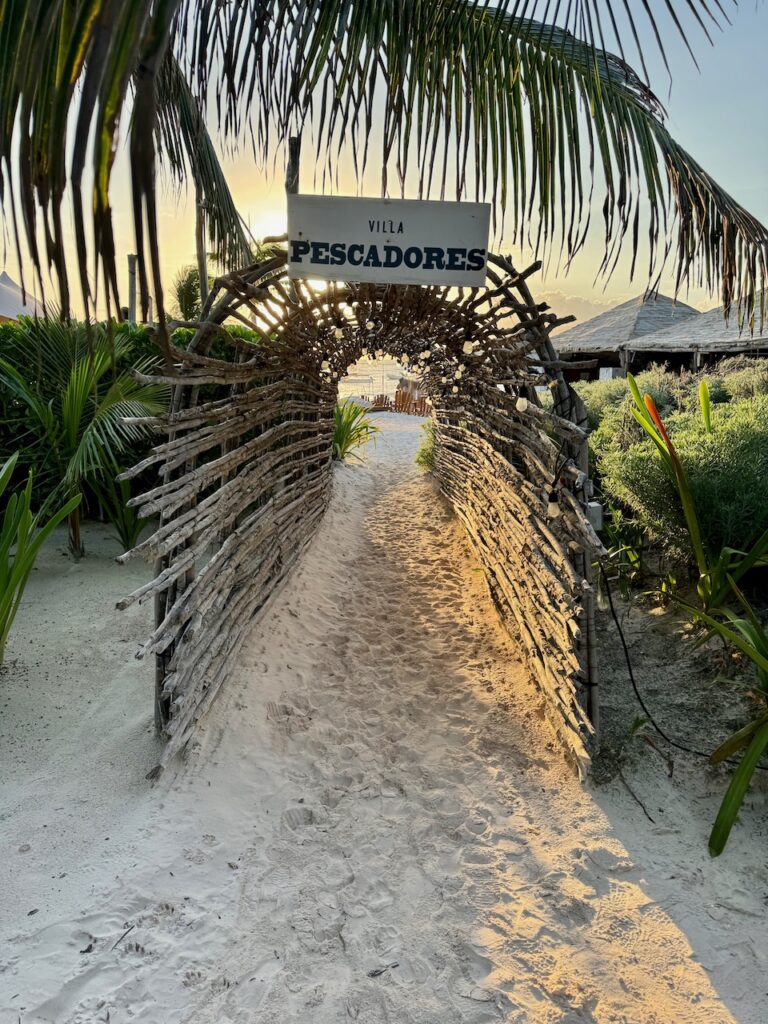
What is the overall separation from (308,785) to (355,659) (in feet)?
3.75

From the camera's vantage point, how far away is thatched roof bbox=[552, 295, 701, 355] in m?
12.1

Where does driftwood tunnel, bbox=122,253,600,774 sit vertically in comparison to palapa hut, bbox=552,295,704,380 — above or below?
below

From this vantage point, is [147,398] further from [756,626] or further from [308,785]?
[756,626]

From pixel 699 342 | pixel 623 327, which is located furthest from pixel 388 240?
pixel 623 327

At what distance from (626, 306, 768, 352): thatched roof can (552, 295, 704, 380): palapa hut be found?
0.03 m

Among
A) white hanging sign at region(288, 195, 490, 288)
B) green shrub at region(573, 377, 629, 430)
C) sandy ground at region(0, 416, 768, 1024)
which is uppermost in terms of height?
white hanging sign at region(288, 195, 490, 288)

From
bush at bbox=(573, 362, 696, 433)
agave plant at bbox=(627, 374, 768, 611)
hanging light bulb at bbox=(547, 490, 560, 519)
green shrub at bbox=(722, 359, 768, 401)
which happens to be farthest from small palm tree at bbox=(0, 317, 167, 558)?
green shrub at bbox=(722, 359, 768, 401)

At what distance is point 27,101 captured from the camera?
59cm

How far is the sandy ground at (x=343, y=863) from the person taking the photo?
177cm

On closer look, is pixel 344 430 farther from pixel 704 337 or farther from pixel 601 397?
pixel 704 337

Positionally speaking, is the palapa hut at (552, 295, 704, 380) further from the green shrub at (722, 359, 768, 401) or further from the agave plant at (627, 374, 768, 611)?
the agave plant at (627, 374, 768, 611)

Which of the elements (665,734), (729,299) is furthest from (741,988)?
(729,299)

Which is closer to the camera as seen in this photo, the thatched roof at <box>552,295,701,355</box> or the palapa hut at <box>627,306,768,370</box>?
the palapa hut at <box>627,306,768,370</box>

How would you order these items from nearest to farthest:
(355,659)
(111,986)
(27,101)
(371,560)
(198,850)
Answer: (27,101) < (111,986) < (198,850) < (355,659) < (371,560)
